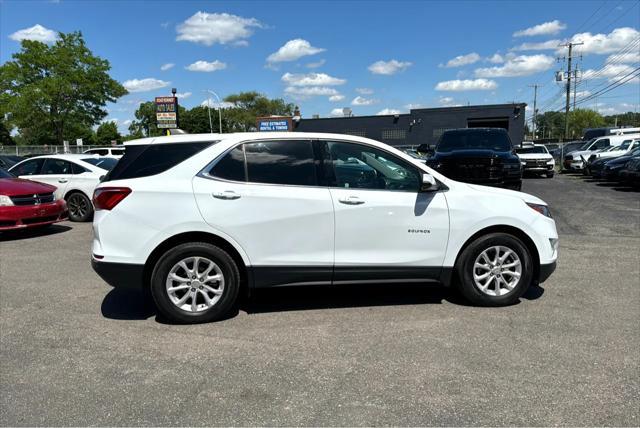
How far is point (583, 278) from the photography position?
20.3ft

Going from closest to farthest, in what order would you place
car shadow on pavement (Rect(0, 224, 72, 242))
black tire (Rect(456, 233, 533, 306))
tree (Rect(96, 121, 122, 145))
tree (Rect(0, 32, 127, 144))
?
black tire (Rect(456, 233, 533, 306))
car shadow on pavement (Rect(0, 224, 72, 242))
tree (Rect(0, 32, 127, 144))
tree (Rect(96, 121, 122, 145))

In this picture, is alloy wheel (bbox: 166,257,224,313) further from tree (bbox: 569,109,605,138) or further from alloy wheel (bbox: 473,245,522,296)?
tree (bbox: 569,109,605,138)

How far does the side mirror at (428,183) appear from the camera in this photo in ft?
15.7

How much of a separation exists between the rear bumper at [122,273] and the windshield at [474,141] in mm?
8403

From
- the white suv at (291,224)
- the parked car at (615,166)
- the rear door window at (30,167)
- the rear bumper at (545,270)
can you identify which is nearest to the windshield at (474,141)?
the rear bumper at (545,270)

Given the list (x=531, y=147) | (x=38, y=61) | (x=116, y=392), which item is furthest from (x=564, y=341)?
(x=38, y=61)

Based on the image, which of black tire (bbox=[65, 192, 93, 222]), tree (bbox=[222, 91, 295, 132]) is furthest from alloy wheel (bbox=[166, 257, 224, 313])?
tree (bbox=[222, 91, 295, 132])

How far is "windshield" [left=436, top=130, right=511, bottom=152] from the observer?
1143cm

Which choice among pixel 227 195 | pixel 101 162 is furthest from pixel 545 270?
pixel 101 162

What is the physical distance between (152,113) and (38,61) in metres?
83.5

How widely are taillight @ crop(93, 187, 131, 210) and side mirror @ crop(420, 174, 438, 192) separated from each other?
2.78 metres

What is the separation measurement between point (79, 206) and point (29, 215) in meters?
2.39

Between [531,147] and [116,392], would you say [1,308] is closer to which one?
[116,392]

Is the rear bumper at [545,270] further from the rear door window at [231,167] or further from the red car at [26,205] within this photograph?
the red car at [26,205]
